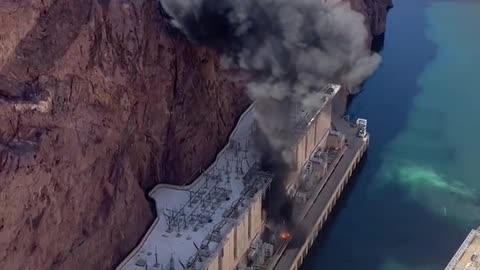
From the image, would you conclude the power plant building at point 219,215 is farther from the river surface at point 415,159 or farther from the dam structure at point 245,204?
the river surface at point 415,159

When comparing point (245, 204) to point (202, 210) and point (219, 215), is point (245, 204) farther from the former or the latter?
point (202, 210)

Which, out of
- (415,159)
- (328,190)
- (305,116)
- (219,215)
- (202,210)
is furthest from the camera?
(415,159)

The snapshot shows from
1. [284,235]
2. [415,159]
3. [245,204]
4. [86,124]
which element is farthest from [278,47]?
[415,159]

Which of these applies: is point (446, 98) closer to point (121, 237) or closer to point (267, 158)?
point (267, 158)

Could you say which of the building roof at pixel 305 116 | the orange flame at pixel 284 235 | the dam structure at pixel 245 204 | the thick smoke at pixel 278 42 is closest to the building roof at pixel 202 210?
the dam structure at pixel 245 204

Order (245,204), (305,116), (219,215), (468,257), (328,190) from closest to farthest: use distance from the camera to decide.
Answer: (468,257) → (219,215) → (245,204) → (305,116) → (328,190)

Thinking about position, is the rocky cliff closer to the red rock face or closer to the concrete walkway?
the red rock face

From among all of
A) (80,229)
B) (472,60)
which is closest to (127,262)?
(80,229)

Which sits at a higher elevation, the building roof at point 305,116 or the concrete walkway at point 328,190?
the building roof at point 305,116

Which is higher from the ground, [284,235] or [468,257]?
[468,257]
